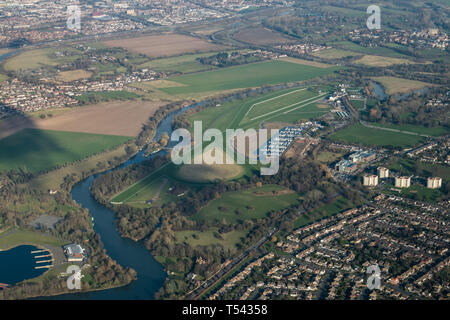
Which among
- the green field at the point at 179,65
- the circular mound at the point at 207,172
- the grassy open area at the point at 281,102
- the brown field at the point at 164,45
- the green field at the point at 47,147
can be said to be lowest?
the green field at the point at 47,147

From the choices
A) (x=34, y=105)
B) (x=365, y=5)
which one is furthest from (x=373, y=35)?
(x=34, y=105)

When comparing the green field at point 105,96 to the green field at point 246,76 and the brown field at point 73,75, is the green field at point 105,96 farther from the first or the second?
the brown field at point 73,75

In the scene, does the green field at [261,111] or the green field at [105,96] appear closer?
the green field at [261,111]

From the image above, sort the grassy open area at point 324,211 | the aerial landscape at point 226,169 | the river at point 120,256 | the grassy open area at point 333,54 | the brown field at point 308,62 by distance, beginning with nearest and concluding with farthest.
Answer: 1. the river at point 120,256
2. the aerial landscape at point 226,169
3. the grassy open area at point 324,211
4. the brown field at point 308,62
5. the grassy open area at point 333,54

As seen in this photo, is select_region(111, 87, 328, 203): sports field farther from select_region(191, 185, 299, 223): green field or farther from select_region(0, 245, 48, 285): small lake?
select_region(0, 245, 48, 285): small lake

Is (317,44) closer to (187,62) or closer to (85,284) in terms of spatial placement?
(187,62)

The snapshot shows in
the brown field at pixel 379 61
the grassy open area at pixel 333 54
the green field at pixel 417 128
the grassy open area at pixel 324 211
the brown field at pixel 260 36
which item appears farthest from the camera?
the brown field at pixel 260 36

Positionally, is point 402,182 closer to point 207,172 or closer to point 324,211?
point 324,211

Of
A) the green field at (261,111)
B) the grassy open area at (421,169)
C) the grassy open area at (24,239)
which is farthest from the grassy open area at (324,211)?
the green field at (261,111)
